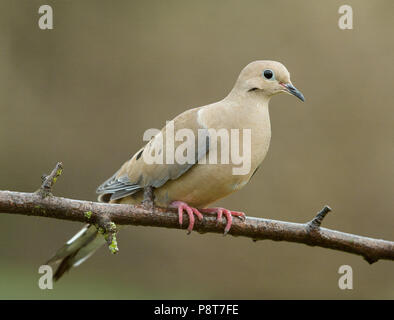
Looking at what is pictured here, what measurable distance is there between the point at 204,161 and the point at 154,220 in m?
0.49

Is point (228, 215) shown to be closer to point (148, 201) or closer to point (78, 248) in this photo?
point (148, 201)

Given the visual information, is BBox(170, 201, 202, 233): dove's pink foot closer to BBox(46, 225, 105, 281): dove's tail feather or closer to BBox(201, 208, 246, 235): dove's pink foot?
BBox(201, 208, 246, 235): dove's pink foot

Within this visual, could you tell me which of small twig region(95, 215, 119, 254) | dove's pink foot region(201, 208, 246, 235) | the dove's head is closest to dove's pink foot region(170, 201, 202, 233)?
dove's pink foot region(201, 208, 246, 235)

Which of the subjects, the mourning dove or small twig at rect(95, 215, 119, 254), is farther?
the mourning dove

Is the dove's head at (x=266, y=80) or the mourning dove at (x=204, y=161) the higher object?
the dove's head at (x=266, y=80)

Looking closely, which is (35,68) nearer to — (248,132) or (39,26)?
(39,26)

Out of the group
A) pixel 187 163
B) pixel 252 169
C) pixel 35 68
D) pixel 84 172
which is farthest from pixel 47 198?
pixel 35 68

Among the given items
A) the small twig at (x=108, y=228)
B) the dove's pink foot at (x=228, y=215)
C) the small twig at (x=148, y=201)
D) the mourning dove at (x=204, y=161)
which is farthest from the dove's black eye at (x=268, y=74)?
the small twig at (x=108, y=228)

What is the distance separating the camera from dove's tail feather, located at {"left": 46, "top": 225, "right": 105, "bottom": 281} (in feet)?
11.2

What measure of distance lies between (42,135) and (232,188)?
13.1 ft

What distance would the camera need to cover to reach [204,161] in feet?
10.4

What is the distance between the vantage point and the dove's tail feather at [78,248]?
11.2 ft

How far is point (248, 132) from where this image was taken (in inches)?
125

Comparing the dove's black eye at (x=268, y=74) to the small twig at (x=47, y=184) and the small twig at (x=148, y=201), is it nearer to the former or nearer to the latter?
the small twig at (x=148, y=201)
